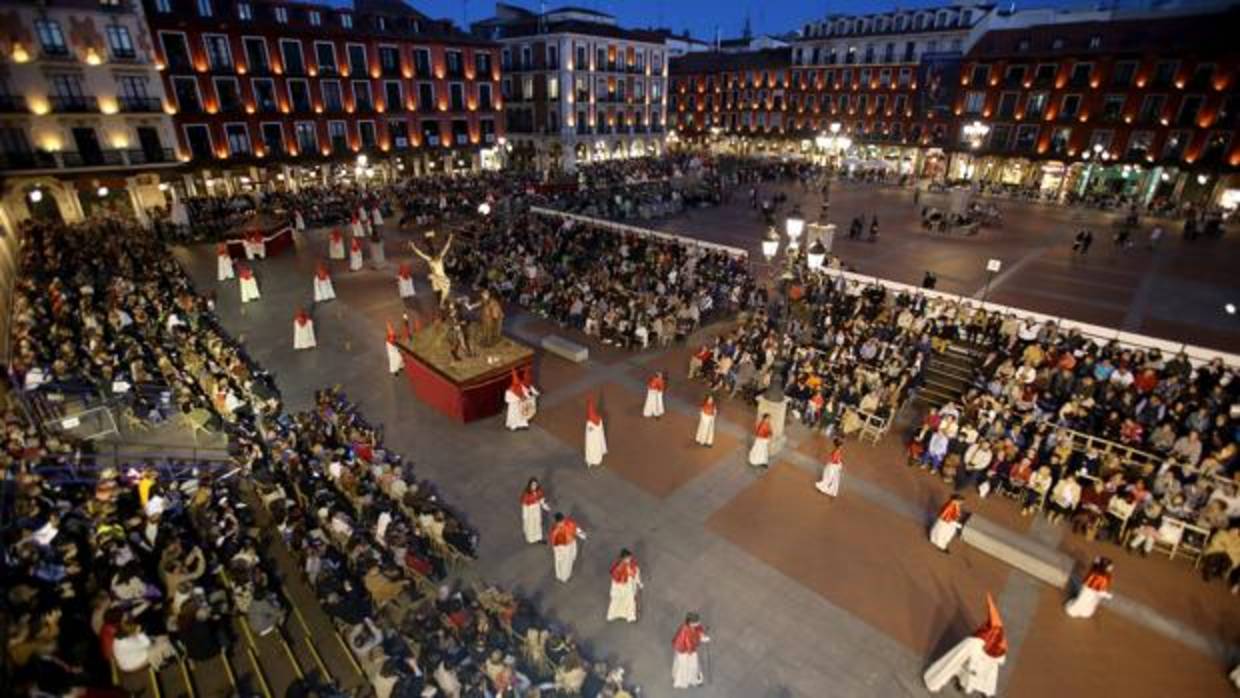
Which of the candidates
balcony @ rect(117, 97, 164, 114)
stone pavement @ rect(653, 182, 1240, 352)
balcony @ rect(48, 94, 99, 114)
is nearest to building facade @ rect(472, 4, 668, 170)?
stone pavement @ rect(653, 182, 1240, 352)

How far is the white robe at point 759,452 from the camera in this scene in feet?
42.3

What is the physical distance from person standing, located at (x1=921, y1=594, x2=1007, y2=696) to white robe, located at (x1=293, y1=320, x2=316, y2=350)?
1811cm

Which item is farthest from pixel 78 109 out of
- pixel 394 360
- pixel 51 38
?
pixel 394 360

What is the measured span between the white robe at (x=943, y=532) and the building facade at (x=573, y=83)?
5081 centimetres

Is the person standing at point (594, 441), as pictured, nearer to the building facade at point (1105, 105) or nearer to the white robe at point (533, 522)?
the white robe at point (533, 522)

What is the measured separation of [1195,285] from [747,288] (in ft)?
57.1

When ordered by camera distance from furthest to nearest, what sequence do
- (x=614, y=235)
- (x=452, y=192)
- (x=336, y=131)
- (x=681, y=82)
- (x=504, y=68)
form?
(x=681, y=82) → (x=504, y=68) → (x=336, y=131) → (x=452, y=192) → (x=614, y=235)

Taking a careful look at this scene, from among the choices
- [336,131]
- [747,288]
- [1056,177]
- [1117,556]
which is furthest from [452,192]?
[1056,177]

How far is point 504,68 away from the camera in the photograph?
57656mm

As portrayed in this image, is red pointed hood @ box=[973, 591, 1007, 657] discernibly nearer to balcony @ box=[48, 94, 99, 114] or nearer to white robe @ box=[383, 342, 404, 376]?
white robe @ box=[383, 342, 404, 376]

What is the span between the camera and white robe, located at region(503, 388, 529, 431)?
14.2 meters

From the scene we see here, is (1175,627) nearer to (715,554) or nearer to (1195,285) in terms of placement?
(715,554)

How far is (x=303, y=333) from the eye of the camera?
18.6 m

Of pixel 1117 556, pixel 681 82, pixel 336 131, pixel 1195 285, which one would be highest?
pixel 681 82
